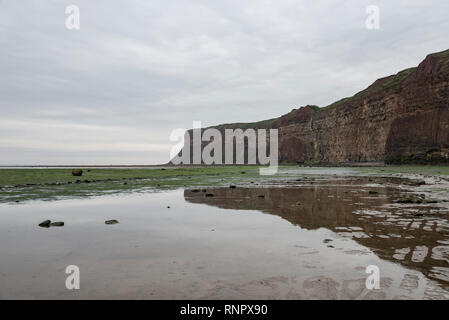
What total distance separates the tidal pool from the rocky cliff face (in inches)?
2987

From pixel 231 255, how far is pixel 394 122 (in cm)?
9354

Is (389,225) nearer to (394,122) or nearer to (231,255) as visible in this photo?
(231,255)

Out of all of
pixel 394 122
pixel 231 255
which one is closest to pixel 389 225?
pixel 231 255

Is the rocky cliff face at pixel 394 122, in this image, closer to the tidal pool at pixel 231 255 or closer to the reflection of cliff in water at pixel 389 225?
the reflection of cliff in water at pixel 389 225

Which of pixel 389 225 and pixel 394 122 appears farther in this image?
pixel 394 122

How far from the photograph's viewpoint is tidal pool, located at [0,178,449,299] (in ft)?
13.2

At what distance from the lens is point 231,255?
5.65 meters

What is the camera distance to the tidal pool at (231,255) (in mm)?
4012

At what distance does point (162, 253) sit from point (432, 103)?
288ft

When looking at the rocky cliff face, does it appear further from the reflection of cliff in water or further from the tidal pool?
the tidal pool

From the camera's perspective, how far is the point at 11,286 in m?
4.19

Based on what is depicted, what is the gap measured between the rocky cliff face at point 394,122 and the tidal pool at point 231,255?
75.9m
